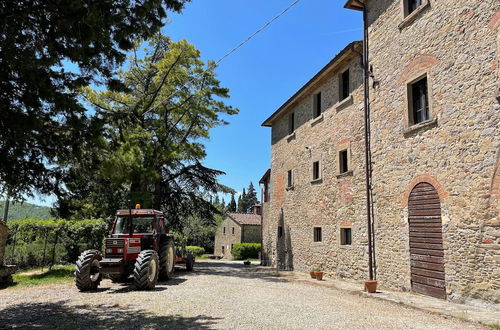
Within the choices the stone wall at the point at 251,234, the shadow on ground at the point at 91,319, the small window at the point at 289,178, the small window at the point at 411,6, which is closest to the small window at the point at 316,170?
the small window at the point at 289,178

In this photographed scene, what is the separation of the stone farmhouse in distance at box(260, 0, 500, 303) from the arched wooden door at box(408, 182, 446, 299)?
27mm

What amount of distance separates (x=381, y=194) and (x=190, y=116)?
11526 millimetres

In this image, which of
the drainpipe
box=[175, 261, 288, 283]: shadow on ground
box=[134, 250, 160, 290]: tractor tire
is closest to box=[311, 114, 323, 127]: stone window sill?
the drainpipe

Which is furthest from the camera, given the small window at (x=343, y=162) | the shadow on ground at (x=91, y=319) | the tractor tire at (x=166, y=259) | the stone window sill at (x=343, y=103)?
the small window at (x=343, y=162)

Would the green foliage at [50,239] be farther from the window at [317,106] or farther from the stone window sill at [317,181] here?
the window at [317,106]

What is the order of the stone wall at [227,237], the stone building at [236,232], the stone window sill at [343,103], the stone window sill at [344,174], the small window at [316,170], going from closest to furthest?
1. the stone window sill at [344,174]
2. the stone window sill at [343,103]
3. the small window at [316,170]
4. the stone building at [236,232]
5. the stone wall at [227,237]

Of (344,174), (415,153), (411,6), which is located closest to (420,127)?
(415,153)

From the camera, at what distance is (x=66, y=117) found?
493 centimetres

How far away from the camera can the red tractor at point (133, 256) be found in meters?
9.06

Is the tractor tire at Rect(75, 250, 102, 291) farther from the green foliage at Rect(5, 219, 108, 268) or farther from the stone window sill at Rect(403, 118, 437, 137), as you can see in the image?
the stone window sill at Rect(403, 118, 437, 137)

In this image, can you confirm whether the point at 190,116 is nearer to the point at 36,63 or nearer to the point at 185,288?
the point at 185,288

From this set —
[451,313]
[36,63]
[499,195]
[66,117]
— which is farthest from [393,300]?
[36,63]

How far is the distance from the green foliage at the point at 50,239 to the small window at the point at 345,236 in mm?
9968

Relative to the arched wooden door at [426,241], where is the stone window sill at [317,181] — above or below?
above
